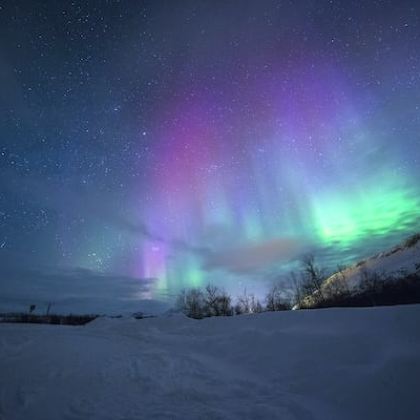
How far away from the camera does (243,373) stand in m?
11.0

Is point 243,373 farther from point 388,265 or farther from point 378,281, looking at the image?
point 388,265

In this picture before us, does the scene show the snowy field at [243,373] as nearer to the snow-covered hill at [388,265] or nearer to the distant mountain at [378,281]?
the distant mountain at [378,281]

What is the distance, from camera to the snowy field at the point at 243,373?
25.9 feet

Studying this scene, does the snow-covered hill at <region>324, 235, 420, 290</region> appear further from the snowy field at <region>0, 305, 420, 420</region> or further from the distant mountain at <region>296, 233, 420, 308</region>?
the snowy field at <region>0, 305, 420, 420</region>

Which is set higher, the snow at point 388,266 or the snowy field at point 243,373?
the snow at point 388,266

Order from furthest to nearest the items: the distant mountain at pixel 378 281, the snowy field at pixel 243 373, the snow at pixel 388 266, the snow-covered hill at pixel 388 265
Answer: the snow-covered hill at pixel 388 265 → the snow at pixel 388 266 → the distant mountain at pixel 378 281 → the snowy field at pixel 243 373

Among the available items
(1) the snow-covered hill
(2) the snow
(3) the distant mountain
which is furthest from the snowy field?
(2) the snow

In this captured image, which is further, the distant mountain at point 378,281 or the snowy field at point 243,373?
the distant mountain at point 378,281

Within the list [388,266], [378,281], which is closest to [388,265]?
[388,266]

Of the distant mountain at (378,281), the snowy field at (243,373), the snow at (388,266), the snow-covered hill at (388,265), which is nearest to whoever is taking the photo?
the snowy field at (243,373)

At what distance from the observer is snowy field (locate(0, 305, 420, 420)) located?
310 inches

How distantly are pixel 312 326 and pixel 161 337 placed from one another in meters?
8.81

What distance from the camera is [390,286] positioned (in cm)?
4188

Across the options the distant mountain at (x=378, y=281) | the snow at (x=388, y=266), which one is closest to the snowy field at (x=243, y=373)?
the distant mountain at (x=378, y=281)
